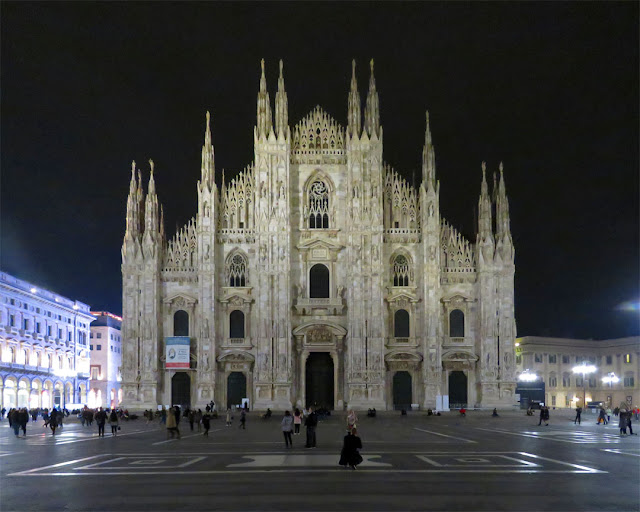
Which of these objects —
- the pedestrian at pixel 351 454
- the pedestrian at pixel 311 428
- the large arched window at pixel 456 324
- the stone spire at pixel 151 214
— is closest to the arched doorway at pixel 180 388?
the stone spire at pixel 151 214

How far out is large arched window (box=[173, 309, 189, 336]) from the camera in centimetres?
6544

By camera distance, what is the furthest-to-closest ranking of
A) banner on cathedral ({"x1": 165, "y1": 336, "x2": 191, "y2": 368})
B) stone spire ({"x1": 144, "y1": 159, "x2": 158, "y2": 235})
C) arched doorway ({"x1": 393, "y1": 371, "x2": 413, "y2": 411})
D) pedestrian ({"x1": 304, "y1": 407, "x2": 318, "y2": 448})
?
arched doorway ({"x1": 393, "y1": 371, "x2": 413, "y2": 411}) → stone spire ({"x1": 144, "y1": 159, "x2": 158, "y2": 235}) → banner on cathedral ({"x1": 165, "y1": 336, "x2": 191, "y2": 368}) → pedestrian ({"x1": 304, "y1": 407, "x2": 318, "y2": 448})

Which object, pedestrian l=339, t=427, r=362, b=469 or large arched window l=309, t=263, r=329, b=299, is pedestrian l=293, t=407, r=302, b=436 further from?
large arched window l=309, t=263, r=329, b=299

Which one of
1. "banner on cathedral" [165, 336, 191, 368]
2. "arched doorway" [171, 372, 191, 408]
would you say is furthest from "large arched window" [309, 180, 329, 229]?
"arched doorway" [171, 372, 191, 408]

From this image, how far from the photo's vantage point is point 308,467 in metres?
20.8

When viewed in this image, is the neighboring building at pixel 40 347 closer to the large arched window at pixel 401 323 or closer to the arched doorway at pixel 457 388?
the large arched window at pixel 401 323

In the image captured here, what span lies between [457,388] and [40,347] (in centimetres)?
4178

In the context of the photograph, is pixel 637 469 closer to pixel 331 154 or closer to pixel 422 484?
pixel 422 484

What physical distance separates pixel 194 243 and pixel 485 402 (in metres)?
27.0

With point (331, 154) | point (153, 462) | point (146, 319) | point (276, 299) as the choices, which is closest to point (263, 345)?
point (276, 299)

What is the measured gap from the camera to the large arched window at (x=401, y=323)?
217 feet

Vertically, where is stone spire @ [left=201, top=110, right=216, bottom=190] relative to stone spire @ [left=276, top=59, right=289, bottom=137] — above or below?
below

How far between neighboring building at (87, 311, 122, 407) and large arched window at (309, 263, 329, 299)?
170ft

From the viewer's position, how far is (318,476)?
18688 mm
